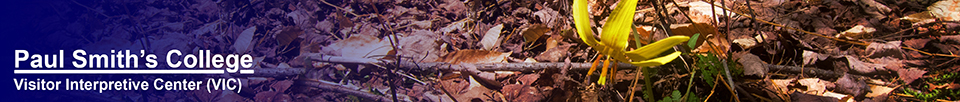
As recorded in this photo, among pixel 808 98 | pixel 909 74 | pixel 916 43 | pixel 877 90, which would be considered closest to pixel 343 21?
pixel 808 98

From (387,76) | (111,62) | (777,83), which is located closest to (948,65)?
(777,83)

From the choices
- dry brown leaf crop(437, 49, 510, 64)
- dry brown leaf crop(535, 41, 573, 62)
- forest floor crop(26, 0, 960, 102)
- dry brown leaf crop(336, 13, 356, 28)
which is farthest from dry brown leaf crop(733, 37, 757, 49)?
dry brown leaf crop(336, 13, 356, 28)

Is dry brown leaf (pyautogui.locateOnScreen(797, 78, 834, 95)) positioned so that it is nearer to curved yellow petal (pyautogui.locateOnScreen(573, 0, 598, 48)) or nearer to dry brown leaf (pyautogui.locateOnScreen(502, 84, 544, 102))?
dry brown leaf (pyautogui.locateOnScreen(502, 84, 544, 102))

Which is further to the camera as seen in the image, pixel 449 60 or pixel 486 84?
pixel 449 60

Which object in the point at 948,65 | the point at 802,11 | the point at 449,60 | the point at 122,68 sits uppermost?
the point at 802,11

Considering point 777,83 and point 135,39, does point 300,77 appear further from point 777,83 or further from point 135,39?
point 777,83

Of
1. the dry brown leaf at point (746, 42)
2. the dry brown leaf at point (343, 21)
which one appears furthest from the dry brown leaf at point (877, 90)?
the dry brown leaf at point (343, 21)

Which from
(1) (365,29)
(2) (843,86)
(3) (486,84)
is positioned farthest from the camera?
(1) (365,29)

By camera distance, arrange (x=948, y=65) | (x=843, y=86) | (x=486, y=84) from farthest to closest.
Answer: (x=486, y=84) → (x=948, y=65) → (x=843, y=86)

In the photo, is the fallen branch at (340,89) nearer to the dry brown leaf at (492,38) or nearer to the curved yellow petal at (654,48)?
the dry brown leaf at (492,38)
